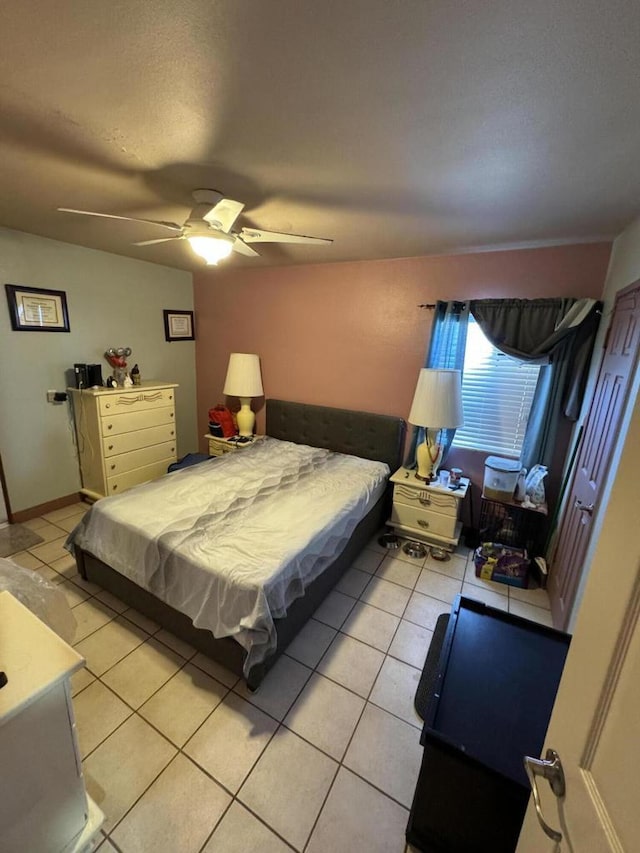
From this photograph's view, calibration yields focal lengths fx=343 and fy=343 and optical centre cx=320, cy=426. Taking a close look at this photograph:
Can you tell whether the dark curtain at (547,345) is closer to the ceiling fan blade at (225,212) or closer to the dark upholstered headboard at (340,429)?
the dark upholstered headboard at (340,429)

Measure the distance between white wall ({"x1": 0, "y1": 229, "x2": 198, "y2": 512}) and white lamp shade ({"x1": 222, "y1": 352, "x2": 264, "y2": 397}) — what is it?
0.98 m

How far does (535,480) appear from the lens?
101 inches

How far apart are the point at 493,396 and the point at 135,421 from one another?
334 cm

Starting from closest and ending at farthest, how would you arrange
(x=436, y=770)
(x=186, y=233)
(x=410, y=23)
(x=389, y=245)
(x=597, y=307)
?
(x=410, y=23) < (x=436, y=770) < (x=186, y=233) < (x=597, y=307) < (x=389, y=245)

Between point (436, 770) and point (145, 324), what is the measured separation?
13.7 feet

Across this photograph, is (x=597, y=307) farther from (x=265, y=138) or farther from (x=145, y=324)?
(x=145, y=324)

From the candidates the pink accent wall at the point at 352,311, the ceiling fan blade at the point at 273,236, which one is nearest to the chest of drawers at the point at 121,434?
the pink accent wall at the point at 352,311

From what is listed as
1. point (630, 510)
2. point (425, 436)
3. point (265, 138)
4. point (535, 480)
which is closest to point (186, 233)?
point (265, 138)

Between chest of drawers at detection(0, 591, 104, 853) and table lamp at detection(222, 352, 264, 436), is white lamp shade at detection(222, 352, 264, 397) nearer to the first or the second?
table lamp at detection(222, 352, 264, 436)

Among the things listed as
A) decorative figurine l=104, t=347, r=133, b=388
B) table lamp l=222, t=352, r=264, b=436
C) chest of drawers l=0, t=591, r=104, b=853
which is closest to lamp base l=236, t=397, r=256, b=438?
table lamp l=222, t=352, r=264, b=436

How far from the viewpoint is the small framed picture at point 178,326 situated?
4.01 meters

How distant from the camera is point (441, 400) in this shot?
2709 mm

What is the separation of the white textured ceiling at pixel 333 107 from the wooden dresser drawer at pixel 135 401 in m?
1.56

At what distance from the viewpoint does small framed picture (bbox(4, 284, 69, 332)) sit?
2799 millimetres
